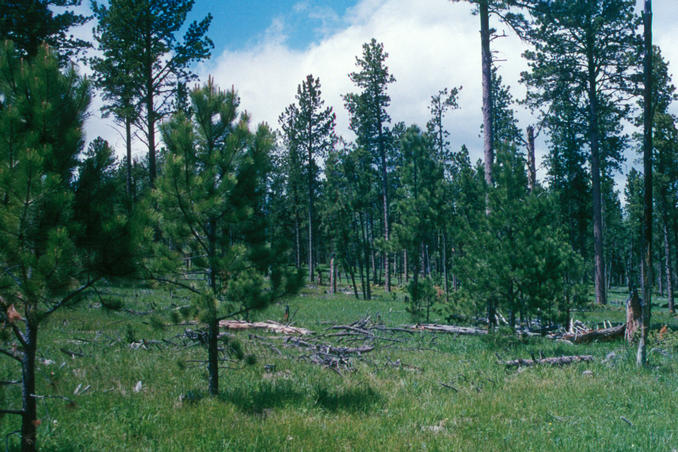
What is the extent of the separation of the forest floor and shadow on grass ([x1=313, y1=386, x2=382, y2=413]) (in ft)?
0.08

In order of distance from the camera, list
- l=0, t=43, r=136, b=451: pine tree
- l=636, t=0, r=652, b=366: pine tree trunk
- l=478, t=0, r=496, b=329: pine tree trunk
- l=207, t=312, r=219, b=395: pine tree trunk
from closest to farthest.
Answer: l=0, t=43, r=136, b=451: pine tree → l=207, t=312, r=219, b=395: pine tree trunk → l=636, t=0, r=652, b=366: pine tree trunk → l=478, t=0, r=496, b=329: pine tree trunk

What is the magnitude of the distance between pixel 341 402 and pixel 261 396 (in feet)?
3.82

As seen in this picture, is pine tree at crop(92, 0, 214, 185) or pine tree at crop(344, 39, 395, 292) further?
pine tree at crop(344, 39, 395, 292)

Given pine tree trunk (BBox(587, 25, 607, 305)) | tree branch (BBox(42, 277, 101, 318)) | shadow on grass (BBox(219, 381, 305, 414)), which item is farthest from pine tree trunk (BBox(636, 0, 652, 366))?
pine tree trunk (BBox(587, 25, 607, 305))

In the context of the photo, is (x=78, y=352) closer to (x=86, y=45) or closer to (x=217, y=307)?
(x=217, y=307)

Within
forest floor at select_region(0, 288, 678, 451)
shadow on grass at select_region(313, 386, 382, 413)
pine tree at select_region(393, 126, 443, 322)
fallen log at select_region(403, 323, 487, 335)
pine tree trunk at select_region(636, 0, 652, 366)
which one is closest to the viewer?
forest floor at select_region(0, 288, 678, 451)

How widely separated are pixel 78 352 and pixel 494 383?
25.7 feet

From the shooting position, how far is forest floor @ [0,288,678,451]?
191 inches

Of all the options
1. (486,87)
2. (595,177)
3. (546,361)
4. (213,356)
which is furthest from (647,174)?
(595,177)

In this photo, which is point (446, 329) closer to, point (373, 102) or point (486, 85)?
point (486, 85)

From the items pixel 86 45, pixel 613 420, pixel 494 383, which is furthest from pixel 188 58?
pixel 613 420

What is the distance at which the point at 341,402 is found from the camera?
624cm

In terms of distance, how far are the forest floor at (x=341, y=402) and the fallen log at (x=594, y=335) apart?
2486 millimetres

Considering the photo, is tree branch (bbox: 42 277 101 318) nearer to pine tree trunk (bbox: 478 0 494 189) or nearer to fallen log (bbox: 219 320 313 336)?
fallen log (bbox: 219 320 313 336)
